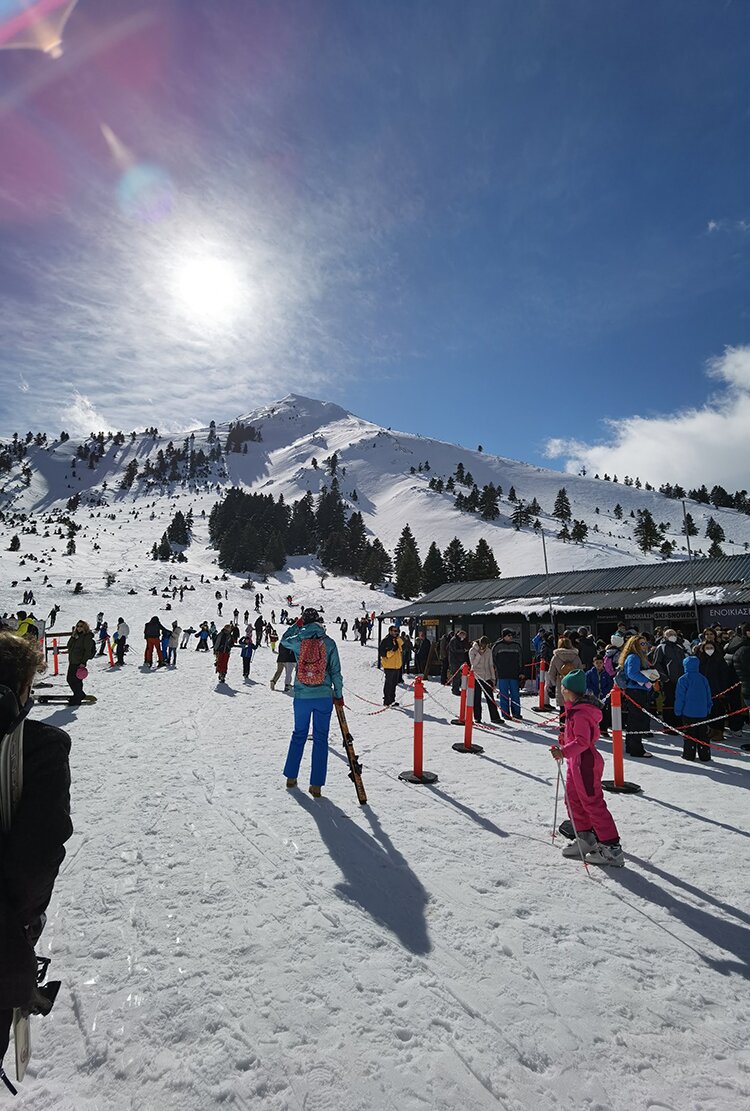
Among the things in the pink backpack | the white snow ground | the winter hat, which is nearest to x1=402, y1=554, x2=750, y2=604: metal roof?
the white snow ground

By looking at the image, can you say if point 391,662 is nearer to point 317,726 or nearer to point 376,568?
point 317,726

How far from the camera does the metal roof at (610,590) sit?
67.6 ft

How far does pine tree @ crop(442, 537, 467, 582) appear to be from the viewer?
253ft

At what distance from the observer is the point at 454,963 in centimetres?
341

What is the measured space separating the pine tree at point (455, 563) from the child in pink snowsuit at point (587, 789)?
70427 millimetres

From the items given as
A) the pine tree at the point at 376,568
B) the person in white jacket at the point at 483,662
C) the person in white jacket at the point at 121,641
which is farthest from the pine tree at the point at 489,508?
the person in white jacket at the point at 483,662

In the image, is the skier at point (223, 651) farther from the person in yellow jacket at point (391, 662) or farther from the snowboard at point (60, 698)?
the person in yellow jacket at point (391, 662)

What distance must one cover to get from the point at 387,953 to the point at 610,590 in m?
22.7

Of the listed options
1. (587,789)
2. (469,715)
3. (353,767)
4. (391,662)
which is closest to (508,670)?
(391,662)

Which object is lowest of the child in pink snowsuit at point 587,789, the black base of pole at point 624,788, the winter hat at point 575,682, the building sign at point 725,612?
the black base of pole at point 624,788

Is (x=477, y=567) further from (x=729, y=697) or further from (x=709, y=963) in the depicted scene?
(x=709, y=963)

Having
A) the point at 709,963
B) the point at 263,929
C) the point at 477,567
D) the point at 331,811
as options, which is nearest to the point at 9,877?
the point at 263,929

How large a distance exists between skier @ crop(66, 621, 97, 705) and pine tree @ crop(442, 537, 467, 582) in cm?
6467

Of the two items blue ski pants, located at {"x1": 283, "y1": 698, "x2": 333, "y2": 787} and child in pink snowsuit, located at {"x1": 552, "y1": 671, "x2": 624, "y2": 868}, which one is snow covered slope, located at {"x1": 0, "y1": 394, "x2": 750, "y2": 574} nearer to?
blue ski pants, located at {"x1": 283, "y1": 698, "x2": 333, "y2": 787}
